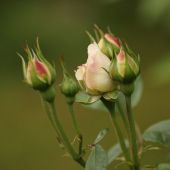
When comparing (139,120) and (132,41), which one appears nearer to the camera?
(139,120)

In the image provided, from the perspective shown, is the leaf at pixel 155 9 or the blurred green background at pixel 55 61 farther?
the blurred green background at pixel 55 61

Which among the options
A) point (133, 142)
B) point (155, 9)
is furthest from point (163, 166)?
point (155, 9)

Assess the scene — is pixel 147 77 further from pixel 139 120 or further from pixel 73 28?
pixel 73 28

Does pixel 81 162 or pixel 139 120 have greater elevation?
pixel 81 162

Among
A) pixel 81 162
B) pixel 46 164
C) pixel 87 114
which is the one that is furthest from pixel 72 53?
pixel 81 162

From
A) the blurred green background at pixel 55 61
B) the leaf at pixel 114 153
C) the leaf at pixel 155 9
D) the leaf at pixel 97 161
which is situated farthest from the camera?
the blurred green background at pixel 55 61

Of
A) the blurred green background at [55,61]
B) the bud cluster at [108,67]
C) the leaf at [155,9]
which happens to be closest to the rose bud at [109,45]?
the bud cluster at [108,67]

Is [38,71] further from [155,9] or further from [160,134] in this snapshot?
[155,9]

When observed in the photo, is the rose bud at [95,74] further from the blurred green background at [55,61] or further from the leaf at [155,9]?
the blurred green background at [55,61]
